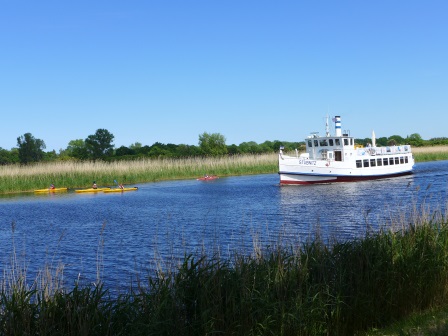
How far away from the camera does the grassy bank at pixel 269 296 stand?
7156 millimetres

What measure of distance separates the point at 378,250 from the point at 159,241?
945 centimetres

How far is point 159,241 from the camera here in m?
17.7

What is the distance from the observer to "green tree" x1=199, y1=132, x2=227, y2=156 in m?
90.9

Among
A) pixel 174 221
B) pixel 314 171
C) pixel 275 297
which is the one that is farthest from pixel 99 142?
pixel 275 297

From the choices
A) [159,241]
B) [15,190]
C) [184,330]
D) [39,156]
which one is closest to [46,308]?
[184,330]

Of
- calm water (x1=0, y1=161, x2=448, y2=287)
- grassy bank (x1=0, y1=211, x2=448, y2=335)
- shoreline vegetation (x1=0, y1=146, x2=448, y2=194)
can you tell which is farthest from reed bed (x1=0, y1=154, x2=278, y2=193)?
grassy bank (x1=0, y1=211, x2=448, y2=335)

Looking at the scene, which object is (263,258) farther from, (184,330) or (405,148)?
(405,148)

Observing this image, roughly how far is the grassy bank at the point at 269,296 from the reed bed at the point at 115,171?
140ft

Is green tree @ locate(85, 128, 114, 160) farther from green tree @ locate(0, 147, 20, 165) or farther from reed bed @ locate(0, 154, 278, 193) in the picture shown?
reed bed @ locate(0, 154, 278, 193)

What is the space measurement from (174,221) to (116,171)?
31215 mm

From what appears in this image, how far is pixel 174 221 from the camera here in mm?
24047

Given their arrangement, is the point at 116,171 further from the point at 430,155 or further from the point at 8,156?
the point at 8,156

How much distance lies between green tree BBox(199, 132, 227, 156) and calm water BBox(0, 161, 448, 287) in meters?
43.9

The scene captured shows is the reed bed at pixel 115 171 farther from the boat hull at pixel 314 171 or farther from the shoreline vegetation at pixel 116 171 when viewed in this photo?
the boat hull at pixel 314 171
